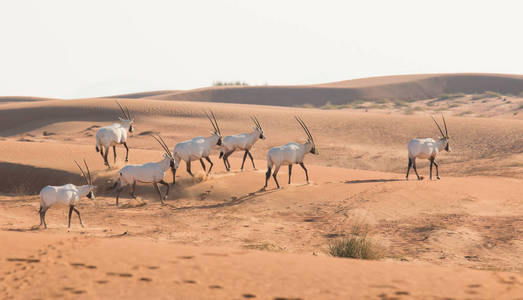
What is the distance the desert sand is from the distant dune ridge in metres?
38.6

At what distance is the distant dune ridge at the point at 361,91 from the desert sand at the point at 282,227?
3859cm

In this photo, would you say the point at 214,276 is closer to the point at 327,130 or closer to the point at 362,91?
the point at 327,130

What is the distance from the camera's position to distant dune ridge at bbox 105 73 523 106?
217 feet

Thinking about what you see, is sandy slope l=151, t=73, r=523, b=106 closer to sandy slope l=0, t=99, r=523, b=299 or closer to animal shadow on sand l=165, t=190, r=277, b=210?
sandy slope l=0, t=99, r=523, b=299

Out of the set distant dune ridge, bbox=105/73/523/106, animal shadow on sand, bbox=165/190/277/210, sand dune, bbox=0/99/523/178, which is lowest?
animal shadow on sand, bbox=165/190/277/210

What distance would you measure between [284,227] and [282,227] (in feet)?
0.15

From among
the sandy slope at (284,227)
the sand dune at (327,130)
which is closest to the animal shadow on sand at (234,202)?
the sandy slope at (284,227)

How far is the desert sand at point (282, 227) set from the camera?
18.3 ft

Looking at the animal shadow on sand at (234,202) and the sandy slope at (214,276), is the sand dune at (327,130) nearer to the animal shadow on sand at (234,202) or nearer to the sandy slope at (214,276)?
the animal shadow on sand at (234,202)

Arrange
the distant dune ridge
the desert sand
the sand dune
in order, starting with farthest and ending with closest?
1. the distant dune ridge
2. the sand dune
3. the desert sand

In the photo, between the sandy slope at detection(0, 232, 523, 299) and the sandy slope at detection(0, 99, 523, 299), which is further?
the sandy slope at detection(0, 99, 523, 299)

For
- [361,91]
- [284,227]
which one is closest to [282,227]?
[284,227]

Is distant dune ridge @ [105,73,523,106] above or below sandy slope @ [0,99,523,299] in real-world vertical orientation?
above

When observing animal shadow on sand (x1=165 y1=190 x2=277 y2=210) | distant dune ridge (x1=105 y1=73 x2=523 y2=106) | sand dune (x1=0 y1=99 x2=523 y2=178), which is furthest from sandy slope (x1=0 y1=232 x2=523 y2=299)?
distant dune ridge (x1=105 y1=73 x2=523 y2=106)
